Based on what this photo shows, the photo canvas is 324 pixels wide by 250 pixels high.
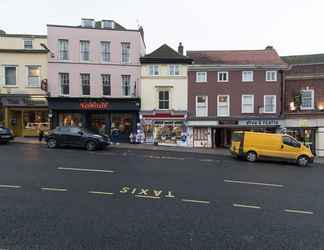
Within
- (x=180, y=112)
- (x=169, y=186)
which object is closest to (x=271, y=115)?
(x=180, y=112)

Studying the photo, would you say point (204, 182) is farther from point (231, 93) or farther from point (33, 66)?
point (33, 66)

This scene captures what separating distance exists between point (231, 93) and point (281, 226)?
19060mm

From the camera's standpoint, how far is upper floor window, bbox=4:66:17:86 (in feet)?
71.5

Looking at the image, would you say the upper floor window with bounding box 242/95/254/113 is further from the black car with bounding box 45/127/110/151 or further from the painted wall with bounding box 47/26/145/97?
the black car with bounding box 45/127/110/151

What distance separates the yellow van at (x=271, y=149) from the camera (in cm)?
1652

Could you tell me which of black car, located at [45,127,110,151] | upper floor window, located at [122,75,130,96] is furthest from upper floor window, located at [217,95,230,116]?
black car, located at [45,127,110,151]

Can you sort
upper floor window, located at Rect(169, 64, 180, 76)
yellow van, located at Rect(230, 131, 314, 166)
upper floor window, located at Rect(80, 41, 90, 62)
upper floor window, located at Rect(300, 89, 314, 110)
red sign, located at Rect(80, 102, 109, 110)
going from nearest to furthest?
yellow van, located at Rect(230, 131, 314, 166), red sign, located at Rect(80, 102, 109, 110), upper floor window, located at Rect(80, 41, 90, 62), upper floor window, located at Rect(169, 64, 180, 76), upper floor window, located at Rect(300, 89, 314, 110)

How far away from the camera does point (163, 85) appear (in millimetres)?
22812

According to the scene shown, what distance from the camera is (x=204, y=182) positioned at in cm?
937

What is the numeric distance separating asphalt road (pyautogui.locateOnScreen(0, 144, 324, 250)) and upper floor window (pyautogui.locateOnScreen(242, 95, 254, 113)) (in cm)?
1346

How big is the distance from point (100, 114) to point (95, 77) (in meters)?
3.73

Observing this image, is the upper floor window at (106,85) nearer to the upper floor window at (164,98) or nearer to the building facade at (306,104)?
the upper floor window at (164,98)

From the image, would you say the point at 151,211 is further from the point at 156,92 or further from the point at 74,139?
the point at 156,92

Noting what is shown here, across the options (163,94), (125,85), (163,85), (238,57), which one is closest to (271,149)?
(163,94)
